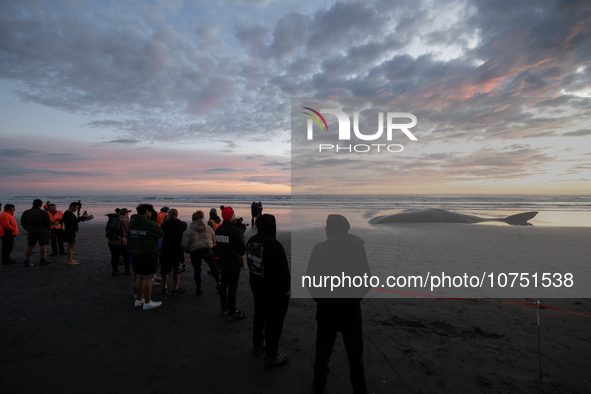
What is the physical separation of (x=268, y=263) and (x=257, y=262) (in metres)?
0.17

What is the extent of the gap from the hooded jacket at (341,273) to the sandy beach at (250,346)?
1.09m

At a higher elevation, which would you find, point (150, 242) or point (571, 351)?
point (150, 242)

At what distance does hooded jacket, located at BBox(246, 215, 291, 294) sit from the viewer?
3381 mm

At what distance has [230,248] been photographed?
4.47 m

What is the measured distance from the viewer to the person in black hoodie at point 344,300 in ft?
8.99

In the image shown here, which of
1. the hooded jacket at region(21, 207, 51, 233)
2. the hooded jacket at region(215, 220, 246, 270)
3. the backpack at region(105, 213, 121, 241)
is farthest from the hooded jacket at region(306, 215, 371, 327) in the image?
the hooded jacket at region(21, 207, 51, 233)

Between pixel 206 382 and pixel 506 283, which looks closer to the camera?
pixel 206 382

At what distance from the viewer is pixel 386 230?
1370cm

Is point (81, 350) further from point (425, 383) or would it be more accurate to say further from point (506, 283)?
point (506, 283)

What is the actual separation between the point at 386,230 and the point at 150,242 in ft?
38.1

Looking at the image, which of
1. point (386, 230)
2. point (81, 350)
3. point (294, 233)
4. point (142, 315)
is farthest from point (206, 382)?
point (386, 230)

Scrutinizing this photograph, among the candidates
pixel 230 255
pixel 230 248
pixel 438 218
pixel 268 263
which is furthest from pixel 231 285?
pixel 438 218

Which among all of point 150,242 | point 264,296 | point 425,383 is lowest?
point 425,383

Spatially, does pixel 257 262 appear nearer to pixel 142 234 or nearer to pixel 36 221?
pixel 142 234
